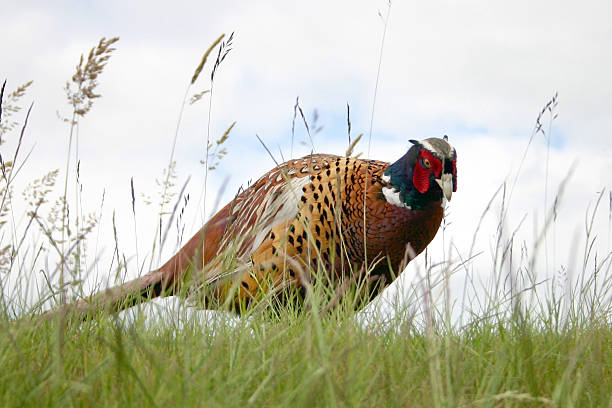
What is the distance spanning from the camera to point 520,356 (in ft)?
7.24

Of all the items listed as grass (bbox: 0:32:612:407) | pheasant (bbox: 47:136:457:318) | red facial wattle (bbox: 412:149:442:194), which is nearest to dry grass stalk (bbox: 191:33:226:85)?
grass (bbox: 0:32:612:407)

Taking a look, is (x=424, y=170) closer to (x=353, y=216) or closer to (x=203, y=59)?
(x=353, y=216)

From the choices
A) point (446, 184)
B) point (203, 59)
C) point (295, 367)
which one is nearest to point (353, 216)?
point (446, 184)

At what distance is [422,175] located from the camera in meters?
4.34

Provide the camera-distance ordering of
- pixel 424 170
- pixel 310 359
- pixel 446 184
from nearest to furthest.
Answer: pixel 310 359 → pixel 446 184 → pixel 424 170

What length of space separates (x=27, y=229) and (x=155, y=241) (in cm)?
70

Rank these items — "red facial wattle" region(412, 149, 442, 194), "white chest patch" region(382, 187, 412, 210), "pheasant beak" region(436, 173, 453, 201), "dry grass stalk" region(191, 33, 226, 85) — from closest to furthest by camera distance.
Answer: "dry grass stalk" region(191, 33, 226, 85)
"pheasant beak" region(436, 173, 453, 201)
"red facial wattle" region(412, 149, 442, 194)
"white chest patch" region(382, 187, 412, 210)

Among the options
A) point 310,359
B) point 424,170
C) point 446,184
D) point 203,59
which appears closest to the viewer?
point 310,359

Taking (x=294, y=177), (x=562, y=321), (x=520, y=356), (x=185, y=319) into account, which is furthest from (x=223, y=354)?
(x=294, y=177)

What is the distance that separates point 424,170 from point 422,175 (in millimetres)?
37

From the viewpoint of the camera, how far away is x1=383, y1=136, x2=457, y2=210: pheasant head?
422 centimetres

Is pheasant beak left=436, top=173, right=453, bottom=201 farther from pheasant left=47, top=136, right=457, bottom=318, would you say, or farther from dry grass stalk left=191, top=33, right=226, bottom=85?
dry grass stalk left=191, top=33, right=226, bottom=85

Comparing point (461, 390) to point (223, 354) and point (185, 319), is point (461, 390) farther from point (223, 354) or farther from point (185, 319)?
point (185, 319)

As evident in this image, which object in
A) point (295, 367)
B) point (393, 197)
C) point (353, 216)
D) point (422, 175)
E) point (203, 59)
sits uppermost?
point (203, 59)
